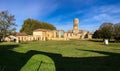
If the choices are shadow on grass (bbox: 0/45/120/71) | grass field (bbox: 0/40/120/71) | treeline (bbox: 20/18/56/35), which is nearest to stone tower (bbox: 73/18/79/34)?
treeline (bbox: 20/18/56/35)

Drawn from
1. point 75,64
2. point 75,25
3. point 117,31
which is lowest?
point 75,64

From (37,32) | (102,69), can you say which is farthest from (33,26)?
(102,69)

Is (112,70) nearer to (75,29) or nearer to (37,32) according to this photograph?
(37,32)

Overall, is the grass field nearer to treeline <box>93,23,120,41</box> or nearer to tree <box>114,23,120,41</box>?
tree <box>114,23,120,41</box>

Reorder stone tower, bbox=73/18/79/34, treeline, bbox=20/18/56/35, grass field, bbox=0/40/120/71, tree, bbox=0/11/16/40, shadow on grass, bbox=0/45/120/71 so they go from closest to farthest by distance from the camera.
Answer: grass field, bbox=0/40/120/71, shadow on grass, bbox=0/45/120/71, tree, bbox=0/11/16/40, treeline, bbox=20/18/56/35, stone tower, bbox=73/18/79/34

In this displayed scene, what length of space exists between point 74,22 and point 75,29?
4354 millimetres

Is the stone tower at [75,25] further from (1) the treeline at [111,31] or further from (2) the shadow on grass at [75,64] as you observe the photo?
(2) the shadow on grass at [75,64]

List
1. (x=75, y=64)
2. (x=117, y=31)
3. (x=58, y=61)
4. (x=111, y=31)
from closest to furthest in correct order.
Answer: (x=75, y=64) → (x=58, y=61) → (x=117, y=31) → (x=111, y=31)

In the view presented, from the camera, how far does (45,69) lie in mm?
5398

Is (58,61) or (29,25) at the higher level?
(29,25)

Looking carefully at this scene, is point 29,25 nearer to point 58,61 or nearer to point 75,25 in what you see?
point 75,25

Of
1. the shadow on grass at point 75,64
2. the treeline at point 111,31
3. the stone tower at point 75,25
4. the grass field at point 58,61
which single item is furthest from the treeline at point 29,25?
the shadow on grass at point 75,64

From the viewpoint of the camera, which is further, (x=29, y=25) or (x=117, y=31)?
(x=29, y=25)

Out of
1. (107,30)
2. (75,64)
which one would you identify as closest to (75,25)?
(107,30)
